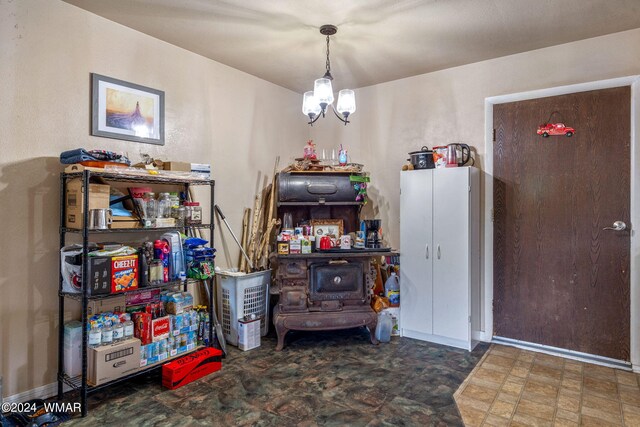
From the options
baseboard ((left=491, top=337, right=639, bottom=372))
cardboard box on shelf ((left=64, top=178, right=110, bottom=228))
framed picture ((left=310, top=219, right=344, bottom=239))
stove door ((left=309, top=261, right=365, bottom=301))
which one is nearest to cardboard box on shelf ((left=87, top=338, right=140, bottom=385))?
cardboard box on shelf ((left=64, top=178, right=110, bottom=228))

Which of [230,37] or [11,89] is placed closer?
[11,89]

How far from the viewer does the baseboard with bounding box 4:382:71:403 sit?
2.31 m

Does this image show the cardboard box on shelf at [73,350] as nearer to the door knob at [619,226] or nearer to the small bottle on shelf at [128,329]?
the small bottle on shelf at [128,329]

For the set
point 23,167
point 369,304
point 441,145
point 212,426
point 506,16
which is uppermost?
point 506,16

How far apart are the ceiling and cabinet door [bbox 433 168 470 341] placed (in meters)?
1.12

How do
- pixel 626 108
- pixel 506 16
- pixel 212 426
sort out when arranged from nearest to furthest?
pixel 212 426 → pixel 506 16 → pixel 626 108

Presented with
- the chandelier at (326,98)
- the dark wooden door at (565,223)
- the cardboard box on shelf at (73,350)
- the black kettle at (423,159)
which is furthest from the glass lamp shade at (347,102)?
the cardboard box on shelf at (73,350)

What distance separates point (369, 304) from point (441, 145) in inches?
70.0

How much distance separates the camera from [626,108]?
293cm

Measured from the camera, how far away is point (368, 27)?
9.30 ft

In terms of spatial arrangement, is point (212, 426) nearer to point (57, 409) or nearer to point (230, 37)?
point (57, 409)

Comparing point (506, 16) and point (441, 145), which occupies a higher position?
point (506, 16)

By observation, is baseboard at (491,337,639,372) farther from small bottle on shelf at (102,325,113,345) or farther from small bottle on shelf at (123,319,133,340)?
small bottle on shelf at (102,325,113,345)

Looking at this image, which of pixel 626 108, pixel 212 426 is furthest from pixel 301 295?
pixel 626 108
